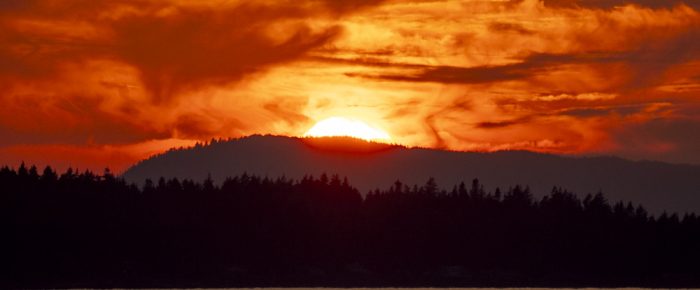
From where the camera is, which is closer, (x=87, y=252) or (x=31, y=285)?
(x=31, y=285)

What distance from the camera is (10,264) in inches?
7520

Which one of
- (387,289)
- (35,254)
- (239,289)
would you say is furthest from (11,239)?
(387,289)

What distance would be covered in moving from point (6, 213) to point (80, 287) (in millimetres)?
18872

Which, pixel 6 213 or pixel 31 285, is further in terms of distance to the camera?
pixel 6 213

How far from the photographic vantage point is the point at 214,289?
194 metres

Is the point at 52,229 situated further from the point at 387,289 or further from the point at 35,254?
the point at 387,289

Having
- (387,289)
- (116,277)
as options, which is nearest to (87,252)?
(116,277)

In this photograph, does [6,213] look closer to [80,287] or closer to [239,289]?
[80,287]

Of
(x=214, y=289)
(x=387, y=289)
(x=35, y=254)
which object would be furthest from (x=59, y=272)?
(x=387, y=289)

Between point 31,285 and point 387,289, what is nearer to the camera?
point 31,285

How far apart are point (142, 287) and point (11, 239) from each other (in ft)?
61.0

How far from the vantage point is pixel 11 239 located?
196 m

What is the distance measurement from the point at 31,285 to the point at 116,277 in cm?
1516

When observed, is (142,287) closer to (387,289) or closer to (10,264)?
(10,264)
